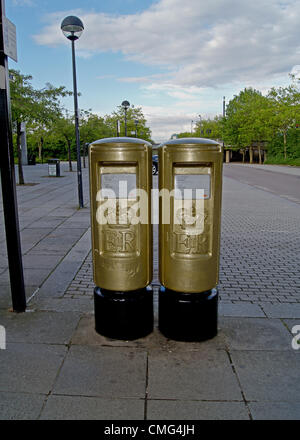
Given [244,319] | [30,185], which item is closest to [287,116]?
[30,185]

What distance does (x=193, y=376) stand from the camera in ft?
9.04

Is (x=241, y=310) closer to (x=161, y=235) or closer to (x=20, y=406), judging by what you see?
(x=161, y=235)

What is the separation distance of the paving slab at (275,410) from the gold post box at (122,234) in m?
1.20

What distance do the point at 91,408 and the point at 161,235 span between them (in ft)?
4.74

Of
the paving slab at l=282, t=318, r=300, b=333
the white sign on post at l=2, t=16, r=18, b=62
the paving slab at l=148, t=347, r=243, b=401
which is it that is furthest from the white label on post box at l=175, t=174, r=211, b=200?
the white sign on post at l=2, t=16, r=18, b=62

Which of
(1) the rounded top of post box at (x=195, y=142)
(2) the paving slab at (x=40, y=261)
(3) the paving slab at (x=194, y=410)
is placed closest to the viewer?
(3) the paving slab at (x=194, y=410)

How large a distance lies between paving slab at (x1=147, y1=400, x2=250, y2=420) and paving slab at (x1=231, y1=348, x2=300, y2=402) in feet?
0.56

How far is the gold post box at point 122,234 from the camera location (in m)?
2.96

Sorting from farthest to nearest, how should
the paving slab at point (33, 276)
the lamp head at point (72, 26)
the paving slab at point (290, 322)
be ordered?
the lamp head at point (72, 26) < the paving slab at point (33, 276) < the paving slab at point (290, 322)

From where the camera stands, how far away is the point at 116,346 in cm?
318

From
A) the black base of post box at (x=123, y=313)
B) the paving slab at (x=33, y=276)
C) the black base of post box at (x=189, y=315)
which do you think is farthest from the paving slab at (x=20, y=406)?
the paving slab at (x=33, y=276)

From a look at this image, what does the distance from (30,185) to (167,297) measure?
15.4 m

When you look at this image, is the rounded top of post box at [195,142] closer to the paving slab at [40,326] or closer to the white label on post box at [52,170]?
the paving slab at [40,326]
